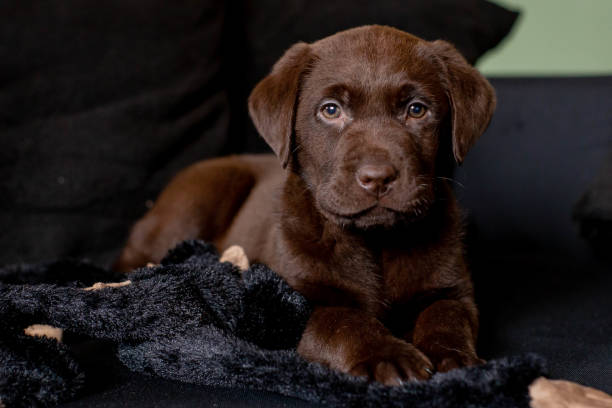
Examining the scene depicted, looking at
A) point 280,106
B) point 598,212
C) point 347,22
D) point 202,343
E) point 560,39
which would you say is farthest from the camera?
point 560,39

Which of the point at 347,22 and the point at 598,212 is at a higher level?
the point at 347,22

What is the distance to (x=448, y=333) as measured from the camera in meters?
1.69

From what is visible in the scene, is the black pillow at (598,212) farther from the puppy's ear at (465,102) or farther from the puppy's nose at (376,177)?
the puppy's nose at (376,177)

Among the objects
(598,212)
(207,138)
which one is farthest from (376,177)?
(207,138)

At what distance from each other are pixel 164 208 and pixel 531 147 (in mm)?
1965

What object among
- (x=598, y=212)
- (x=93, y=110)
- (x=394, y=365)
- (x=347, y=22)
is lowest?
(x=598, y=212)

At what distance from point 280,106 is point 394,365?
3.05ft

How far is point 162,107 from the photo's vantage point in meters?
2.95

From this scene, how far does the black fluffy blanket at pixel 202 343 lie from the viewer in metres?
1.35

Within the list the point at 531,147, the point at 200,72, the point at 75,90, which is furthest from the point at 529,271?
the point at 75,90

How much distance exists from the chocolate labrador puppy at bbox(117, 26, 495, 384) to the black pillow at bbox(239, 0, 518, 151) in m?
0.96

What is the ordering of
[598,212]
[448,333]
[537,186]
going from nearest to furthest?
[448,333], [598,212], [537,186]

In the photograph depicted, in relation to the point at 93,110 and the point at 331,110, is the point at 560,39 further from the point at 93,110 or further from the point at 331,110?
the point at 93,110

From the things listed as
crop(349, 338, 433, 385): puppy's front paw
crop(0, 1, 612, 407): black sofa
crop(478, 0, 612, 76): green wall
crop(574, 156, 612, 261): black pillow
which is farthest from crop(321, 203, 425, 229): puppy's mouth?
crop(478, 0, 612, 76): green wall
